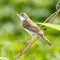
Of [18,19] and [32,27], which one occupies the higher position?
[18,19]

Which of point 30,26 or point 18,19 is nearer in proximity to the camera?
point 30,26

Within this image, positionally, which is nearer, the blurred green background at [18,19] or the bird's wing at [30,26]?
the bird's wing at [30,26]

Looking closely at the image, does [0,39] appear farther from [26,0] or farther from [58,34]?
[26,0]

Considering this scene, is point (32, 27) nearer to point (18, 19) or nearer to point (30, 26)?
point (30, 26)

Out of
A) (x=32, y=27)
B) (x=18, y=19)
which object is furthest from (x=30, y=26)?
(x=18, y=19)

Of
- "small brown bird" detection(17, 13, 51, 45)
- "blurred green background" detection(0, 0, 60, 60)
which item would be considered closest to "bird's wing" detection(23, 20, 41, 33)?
"small brown bird" detection(17, 13, 51, 45)

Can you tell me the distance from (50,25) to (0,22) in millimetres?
3453

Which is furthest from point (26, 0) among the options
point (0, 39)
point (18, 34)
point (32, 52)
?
point (32, 52)

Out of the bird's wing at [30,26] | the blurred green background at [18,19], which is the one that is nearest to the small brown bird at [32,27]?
the bird's wing at [30,26]

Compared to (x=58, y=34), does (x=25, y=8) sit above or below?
above

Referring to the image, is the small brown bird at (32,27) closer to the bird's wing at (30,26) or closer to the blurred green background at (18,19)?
the bird's wing at (30,26)

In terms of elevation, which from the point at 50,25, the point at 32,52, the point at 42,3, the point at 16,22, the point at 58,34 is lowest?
the point at 50,25

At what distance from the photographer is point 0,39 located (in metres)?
3.41

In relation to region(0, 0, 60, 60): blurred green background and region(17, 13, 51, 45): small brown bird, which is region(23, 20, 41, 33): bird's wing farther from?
region(0, 0, 60, 60): blurred green background
